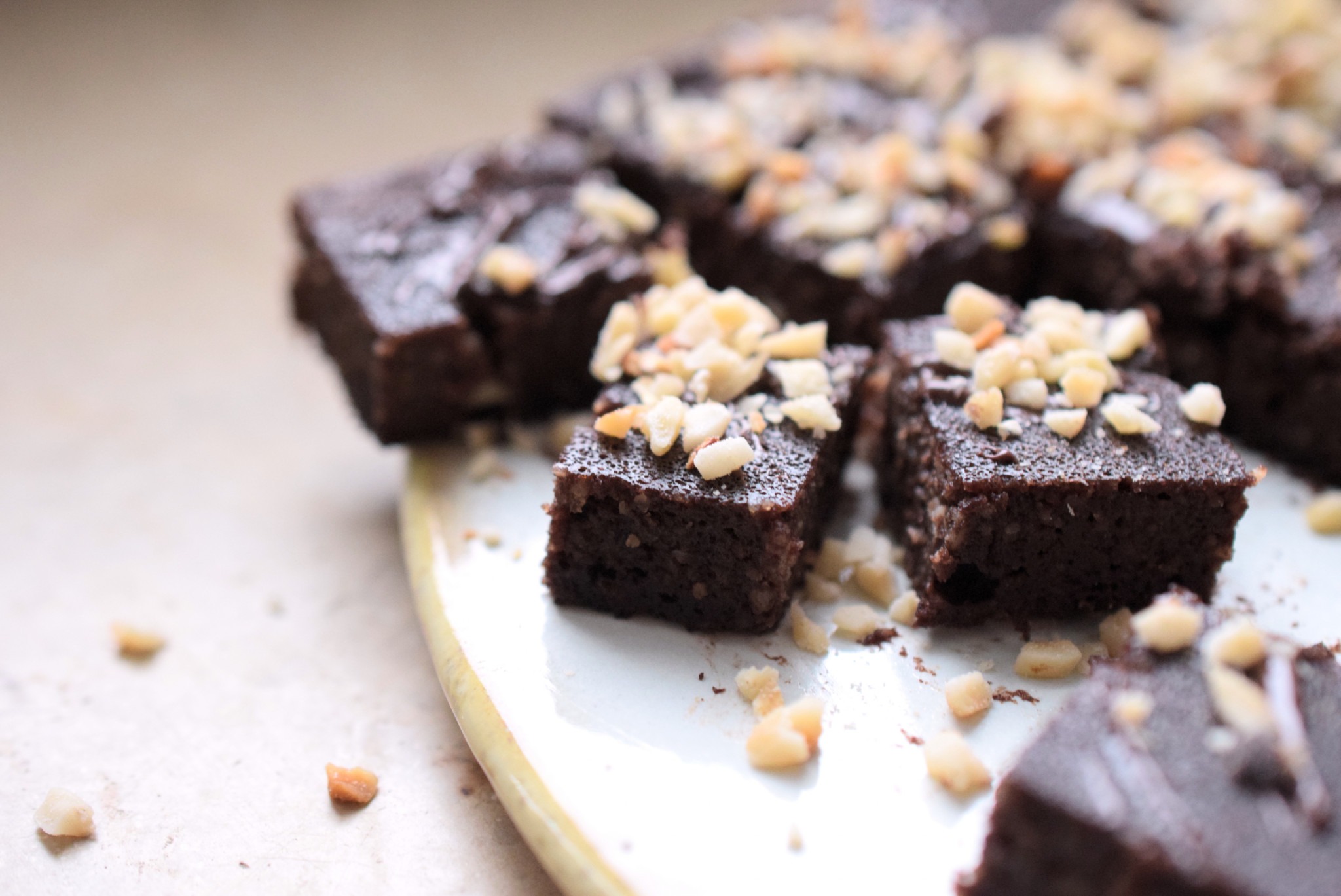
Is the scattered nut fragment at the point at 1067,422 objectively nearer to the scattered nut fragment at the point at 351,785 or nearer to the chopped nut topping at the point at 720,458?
the chopped nut topping at the point at 720,458

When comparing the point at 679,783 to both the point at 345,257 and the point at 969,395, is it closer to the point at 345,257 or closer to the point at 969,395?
the point at 969,395

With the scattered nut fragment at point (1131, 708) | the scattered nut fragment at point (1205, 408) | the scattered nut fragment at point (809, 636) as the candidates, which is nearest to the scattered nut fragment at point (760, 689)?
the scattered nut fragment at point (809, 636)

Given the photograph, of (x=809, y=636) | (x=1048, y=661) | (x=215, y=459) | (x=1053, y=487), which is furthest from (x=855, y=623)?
(x=215, y=459)

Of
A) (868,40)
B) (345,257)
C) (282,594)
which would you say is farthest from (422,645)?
(868,40)

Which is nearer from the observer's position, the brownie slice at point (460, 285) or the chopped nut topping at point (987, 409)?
the chopped nut topping at point (987, 409)

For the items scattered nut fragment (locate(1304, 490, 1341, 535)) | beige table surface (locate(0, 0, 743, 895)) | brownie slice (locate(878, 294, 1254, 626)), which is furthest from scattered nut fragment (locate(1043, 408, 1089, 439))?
beige table surface (locate(0, 0, 743, 895))

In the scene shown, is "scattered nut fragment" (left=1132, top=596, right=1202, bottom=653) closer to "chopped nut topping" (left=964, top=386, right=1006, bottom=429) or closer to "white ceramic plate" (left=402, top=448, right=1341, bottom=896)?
"white ceramic plate" (left=402, top=448, right=1341, bottom=896)
